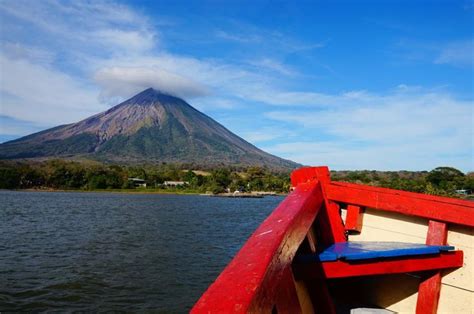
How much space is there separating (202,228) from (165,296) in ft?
59.9

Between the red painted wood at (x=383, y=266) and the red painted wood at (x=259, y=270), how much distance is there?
0.44m

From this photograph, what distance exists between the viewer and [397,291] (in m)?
3.66

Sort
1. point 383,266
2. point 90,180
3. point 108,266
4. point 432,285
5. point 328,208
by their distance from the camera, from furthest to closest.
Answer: point 90,180 < point 108,266 < point 328,208 < point 432,285 < point 383,266

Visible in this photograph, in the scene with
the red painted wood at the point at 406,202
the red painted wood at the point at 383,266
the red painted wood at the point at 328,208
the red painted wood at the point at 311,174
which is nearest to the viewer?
the red painted wood at the point at 383,266

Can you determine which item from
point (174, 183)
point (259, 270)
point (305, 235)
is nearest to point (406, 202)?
point (305, 235)

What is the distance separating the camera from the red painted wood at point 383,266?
8.84ft

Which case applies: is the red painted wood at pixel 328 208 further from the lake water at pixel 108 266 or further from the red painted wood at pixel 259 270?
the lake water at pixel 108 266

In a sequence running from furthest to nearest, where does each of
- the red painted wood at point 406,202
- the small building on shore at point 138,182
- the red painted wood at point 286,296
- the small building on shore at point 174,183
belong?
the small building on shore at point 174,183, the small building on shore at point 138,182, the red painted wood at point 406,202, the red painted wood at point 286,296

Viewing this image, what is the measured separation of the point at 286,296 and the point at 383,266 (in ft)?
4.68

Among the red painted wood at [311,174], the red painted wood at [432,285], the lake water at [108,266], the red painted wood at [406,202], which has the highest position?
the red painted wood at [311,174]

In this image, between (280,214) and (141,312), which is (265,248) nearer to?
(280,214)

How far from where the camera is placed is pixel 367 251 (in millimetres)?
2844

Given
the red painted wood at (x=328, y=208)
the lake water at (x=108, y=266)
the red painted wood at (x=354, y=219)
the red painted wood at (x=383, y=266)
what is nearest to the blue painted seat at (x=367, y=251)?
the red painted wood at (x=383, y=266)

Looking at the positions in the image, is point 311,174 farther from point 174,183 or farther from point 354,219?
point 174,183
